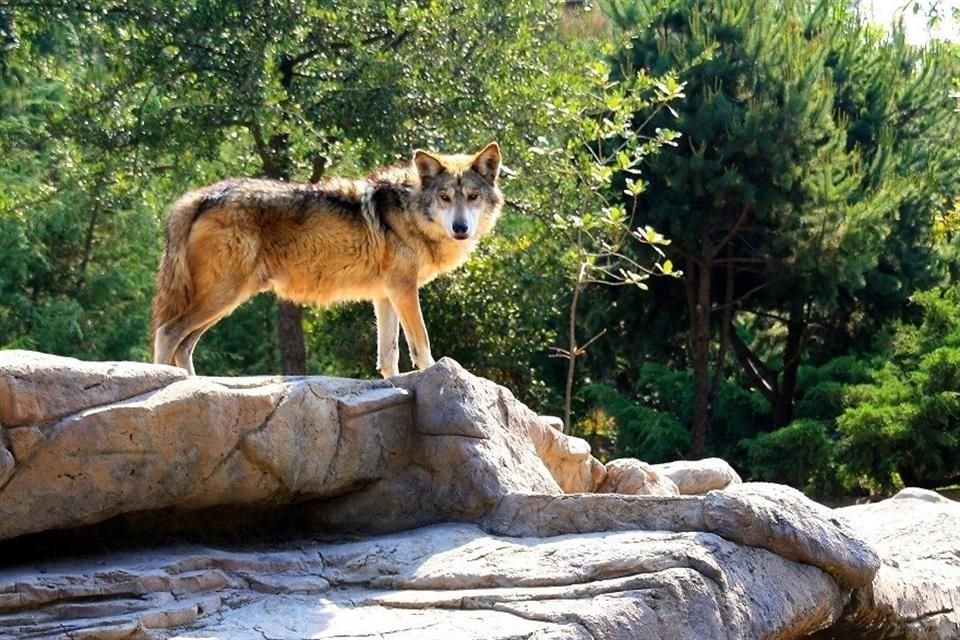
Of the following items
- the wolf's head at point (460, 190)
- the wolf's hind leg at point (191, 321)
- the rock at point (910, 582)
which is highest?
the wolf's head at point (460, 190)

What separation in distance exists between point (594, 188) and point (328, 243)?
3846 millimetres

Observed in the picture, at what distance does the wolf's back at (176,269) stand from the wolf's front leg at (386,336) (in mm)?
1283

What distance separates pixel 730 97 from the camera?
19.0 m

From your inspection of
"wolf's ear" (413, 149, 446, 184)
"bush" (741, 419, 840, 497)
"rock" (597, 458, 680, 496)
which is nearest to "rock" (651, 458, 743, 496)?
"rock" (597, 458, 680, 496)

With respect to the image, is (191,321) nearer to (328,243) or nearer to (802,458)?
(328,243)

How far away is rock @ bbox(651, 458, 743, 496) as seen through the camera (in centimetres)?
1047

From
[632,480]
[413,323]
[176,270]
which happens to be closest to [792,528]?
[632,480]

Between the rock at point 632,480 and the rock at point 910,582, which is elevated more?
the rock at point 632,480

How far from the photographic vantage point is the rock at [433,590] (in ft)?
19.4

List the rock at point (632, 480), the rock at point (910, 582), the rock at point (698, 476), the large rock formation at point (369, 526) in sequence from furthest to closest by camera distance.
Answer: the rock at point (698, 476) < the rock at point (632, 480) < the rock at point (910, 582) < the large rock formation at point (369, 526)

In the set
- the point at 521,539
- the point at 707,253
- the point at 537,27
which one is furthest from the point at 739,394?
the point at 521,539

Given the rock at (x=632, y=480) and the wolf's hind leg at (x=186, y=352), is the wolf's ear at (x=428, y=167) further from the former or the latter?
the rock at (x=632, y=480)

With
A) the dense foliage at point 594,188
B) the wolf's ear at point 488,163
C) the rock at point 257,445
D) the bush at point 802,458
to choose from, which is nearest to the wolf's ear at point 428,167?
the wolf's ear at point 488,163

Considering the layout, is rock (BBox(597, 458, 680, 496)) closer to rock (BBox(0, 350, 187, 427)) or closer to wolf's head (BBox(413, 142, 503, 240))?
wolf's head (BBox(413, 142, 503, 240))
